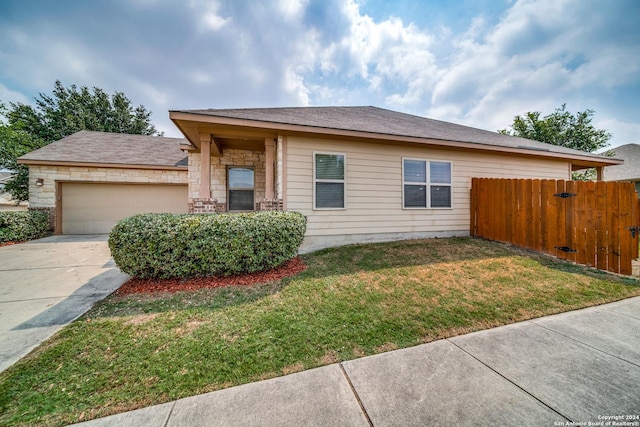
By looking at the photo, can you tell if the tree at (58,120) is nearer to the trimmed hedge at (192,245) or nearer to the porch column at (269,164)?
the trimmed hedge at (192,245)

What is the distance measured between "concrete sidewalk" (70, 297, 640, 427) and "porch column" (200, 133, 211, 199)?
4.55 metres

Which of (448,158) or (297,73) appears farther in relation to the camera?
(297,73)

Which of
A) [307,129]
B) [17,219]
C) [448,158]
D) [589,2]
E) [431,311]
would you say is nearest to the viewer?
[431,311]

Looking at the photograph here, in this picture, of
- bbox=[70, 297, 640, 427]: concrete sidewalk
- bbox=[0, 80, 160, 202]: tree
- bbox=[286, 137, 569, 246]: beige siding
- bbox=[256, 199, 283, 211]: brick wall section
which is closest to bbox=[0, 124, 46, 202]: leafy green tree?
bbox=[0, 80, 160, 202]: tree

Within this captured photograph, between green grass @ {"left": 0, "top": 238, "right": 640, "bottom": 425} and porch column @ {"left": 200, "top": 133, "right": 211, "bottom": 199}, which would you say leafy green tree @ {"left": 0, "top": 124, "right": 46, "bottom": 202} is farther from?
green grass @ {"left": 0, "top": 238, "right": 640, "bottom": 425}

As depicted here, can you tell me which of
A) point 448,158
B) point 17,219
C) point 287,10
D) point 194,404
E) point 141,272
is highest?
point 287,10

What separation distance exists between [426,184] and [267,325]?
5.92 meters

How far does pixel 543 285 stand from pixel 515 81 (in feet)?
31.4

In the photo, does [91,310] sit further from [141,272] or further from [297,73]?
[297,73]

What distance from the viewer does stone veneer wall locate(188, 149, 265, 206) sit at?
8086 mm

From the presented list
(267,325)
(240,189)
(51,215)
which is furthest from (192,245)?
(51,215)

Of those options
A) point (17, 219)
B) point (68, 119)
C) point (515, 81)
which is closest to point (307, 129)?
point (515, 81)

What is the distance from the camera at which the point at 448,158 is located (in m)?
6.91

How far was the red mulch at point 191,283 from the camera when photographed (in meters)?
3.68
